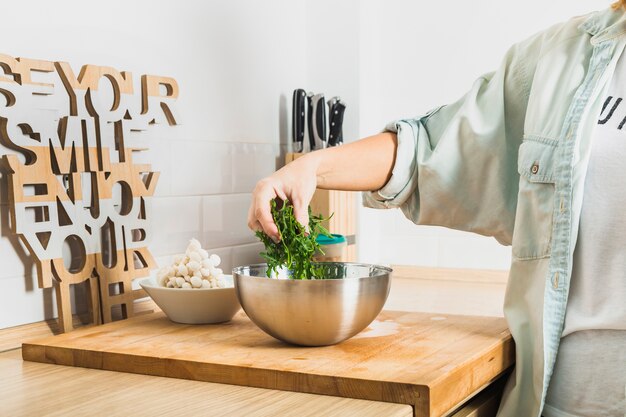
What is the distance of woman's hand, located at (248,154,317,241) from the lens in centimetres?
120

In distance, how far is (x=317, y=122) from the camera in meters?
2.08

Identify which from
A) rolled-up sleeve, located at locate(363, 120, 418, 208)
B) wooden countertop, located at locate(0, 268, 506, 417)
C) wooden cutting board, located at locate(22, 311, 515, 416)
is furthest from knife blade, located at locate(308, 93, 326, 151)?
wooden countertop, located at locate(0, 268, 506, 417)

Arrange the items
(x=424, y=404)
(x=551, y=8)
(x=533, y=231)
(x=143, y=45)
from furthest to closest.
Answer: (x=551, y=8)
(x=143, y=45)
(x=533, y=231)
(x=424, y=404)

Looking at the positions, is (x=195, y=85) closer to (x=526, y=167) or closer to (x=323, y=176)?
(x=323, y=176)

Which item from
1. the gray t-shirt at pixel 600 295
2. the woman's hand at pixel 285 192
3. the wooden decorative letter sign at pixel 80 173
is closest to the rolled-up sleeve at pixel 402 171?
the woman's hand at pixel 285 192

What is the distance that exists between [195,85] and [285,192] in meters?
0.64

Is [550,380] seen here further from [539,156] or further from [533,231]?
[539,156]

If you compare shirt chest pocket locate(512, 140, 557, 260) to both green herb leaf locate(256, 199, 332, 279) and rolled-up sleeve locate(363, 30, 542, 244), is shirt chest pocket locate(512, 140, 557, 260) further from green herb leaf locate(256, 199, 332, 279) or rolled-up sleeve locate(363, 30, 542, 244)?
green herb leaf locate(256, 199, 332, 279)

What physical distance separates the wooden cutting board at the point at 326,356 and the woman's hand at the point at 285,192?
0.62ft

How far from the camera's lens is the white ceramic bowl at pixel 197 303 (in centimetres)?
137

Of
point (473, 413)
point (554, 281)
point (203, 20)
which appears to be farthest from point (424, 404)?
point (203, 20)

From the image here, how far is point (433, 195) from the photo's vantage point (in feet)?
4.65

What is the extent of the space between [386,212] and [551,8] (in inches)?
28.1

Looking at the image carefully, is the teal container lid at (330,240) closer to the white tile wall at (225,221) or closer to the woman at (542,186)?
the white tile wall at (225,221)
